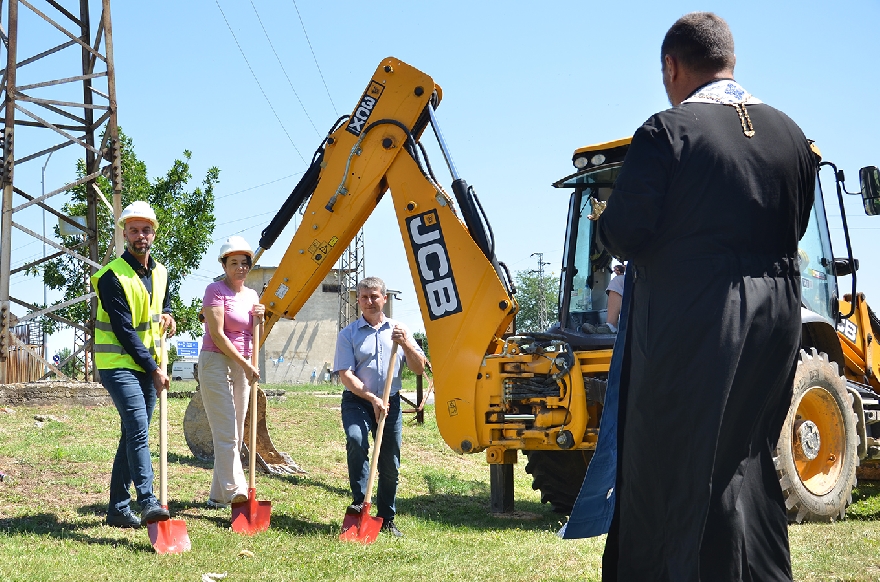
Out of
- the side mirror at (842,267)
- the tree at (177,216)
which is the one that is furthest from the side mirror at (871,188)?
the tree at (177,216)

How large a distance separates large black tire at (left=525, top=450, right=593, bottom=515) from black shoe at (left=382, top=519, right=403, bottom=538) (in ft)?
5.18

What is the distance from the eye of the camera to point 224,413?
22.7ft

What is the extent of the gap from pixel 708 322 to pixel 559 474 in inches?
209

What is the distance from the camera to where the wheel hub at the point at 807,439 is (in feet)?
24.0

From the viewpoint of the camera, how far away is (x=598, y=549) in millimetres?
6008

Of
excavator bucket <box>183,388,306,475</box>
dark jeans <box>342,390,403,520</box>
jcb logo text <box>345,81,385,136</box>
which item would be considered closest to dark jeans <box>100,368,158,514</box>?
dark jeans <box>342,390,403,520</box>

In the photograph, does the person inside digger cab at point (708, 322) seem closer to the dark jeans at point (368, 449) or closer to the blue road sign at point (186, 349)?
the dark jeans at point (368, 449)

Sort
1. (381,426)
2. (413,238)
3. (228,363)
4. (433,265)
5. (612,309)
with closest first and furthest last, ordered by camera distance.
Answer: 1. (381,426)
2. (228,363)
3. (612,309)
4. (433,265)
5. (413,238)

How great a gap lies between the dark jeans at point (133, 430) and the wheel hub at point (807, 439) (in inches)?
187

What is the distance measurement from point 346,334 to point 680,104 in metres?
4.45

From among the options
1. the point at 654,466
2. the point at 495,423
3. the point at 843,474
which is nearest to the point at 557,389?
the point at 495,423

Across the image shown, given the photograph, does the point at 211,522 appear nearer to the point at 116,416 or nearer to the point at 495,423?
the point at 495,423

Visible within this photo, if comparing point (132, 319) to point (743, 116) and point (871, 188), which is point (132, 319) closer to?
point (743, 116)

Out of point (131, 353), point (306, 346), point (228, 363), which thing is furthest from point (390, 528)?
point (306, 346)
